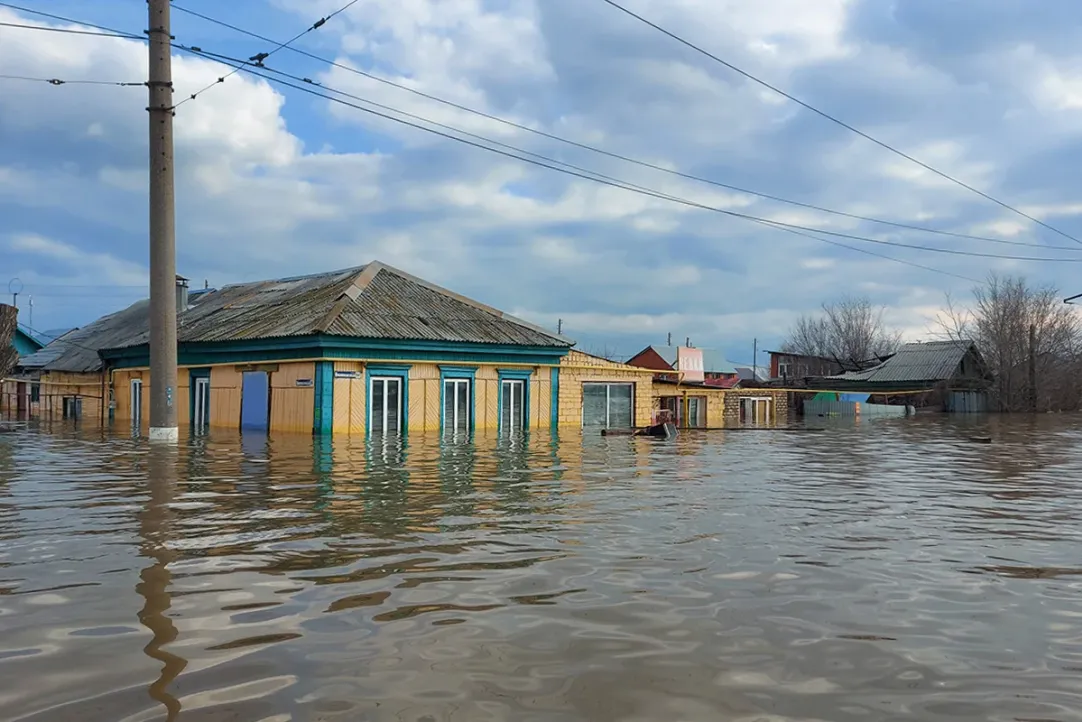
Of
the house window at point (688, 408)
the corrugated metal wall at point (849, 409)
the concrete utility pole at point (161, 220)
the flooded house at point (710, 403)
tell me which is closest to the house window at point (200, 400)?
the concrete utility pole at point (161, 220)

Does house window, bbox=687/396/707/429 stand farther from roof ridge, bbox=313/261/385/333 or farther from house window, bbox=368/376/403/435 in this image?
house window, bbox=368/376/403/435

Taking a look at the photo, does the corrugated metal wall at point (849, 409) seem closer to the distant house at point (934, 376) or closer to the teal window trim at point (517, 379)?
the distant house at point (934, 376)

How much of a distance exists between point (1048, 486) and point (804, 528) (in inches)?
261

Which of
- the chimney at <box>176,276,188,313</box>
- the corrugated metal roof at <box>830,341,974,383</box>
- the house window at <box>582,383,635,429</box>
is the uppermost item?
the chimney at <box>176,276,188,313</box>

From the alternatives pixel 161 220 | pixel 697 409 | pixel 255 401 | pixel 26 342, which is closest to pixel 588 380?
pixel 255 401

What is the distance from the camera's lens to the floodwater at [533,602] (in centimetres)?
Answer: 415

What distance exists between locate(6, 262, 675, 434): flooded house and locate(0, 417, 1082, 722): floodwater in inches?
544

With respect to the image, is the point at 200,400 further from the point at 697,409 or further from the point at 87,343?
the point at 697,409

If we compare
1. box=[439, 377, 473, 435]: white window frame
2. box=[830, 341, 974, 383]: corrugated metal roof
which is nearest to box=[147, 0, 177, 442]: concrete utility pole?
box=[439, 377, 473, 435]: white window frame

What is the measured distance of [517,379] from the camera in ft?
100

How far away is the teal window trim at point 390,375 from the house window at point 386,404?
3 cm

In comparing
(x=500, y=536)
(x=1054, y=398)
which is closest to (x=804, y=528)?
(x=500, y=536)

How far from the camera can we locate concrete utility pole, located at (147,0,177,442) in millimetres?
19250

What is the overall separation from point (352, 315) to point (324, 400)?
3.07m
